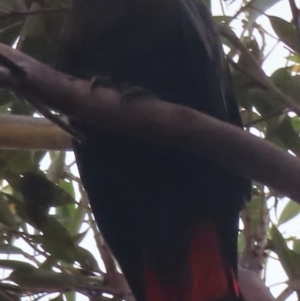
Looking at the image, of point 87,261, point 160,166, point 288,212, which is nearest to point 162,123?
point 160,166

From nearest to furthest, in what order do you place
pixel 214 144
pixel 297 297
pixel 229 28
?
pixel 214 144 → pixel 297 297 → pixel 229 28

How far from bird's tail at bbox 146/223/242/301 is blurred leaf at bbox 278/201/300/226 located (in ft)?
0.90

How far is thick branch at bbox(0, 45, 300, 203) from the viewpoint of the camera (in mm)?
Result: 672

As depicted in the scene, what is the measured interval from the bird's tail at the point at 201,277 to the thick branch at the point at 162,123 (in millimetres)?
400

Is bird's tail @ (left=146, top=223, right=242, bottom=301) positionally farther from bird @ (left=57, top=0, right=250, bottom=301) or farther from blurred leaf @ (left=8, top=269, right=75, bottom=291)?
blurred leaf @ (left=8, top=269, right=75, bottom=291)

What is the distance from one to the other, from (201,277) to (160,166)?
184 mm

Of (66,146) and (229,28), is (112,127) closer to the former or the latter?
(66,146)

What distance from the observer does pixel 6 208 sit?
1.11 m

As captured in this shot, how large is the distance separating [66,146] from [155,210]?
0.18 metres

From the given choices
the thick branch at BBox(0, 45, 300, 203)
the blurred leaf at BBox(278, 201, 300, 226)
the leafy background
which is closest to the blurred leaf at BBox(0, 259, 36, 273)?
the leafy background

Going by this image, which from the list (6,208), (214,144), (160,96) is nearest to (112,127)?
(214,144)

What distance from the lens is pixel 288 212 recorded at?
133 cm

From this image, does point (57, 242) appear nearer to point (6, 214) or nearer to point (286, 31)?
point (6, 214)

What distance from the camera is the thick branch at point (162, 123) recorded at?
0.67m
